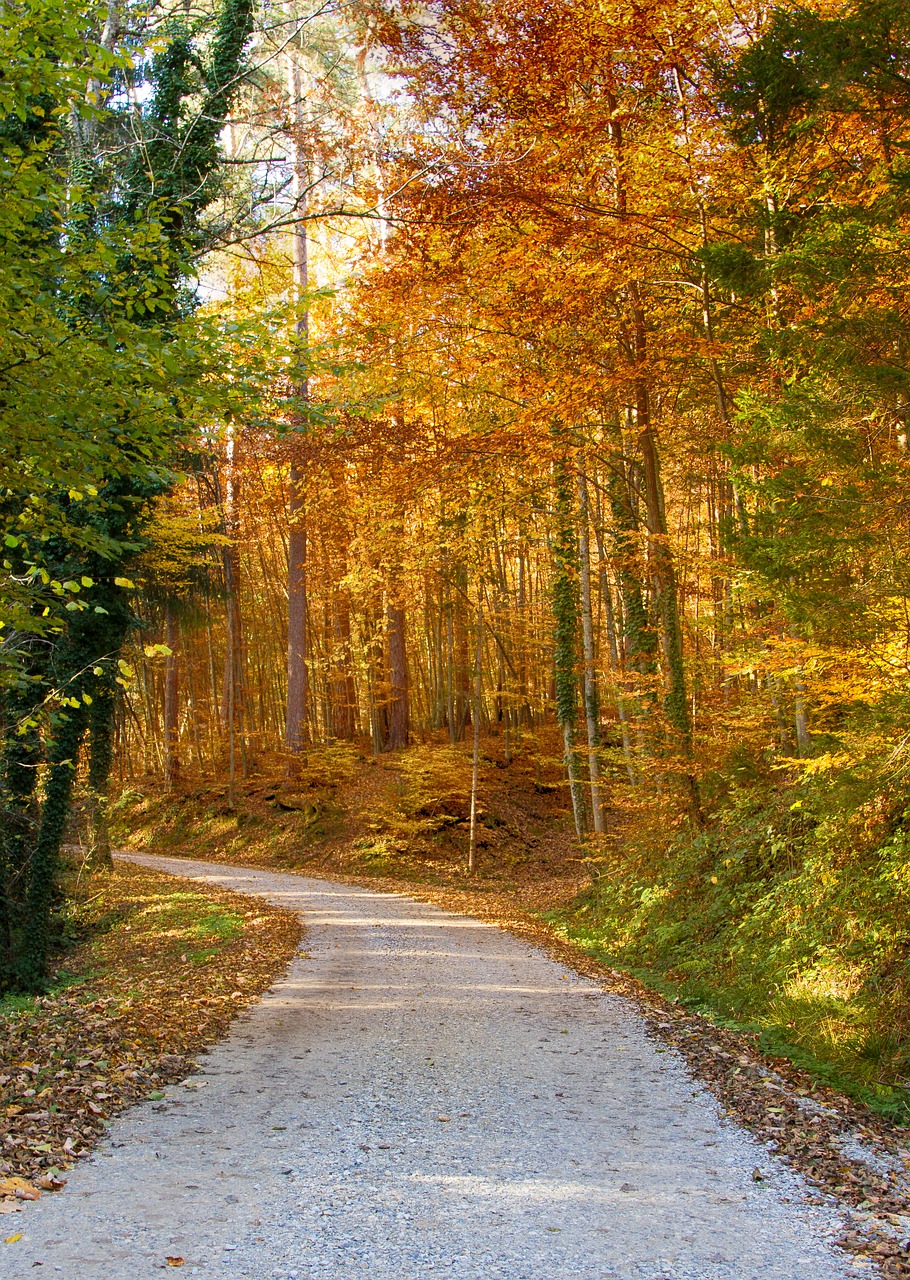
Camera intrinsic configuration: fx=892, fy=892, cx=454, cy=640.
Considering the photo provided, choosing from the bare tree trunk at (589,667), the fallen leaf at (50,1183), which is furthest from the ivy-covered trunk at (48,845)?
the bare tree trunk at (589,667)

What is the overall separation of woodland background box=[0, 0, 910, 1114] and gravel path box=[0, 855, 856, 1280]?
4.82ft

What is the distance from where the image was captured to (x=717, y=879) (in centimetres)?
901

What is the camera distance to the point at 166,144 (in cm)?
986

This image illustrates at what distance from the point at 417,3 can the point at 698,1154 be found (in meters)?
10.4

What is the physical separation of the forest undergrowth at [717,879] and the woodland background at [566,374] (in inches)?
1.9

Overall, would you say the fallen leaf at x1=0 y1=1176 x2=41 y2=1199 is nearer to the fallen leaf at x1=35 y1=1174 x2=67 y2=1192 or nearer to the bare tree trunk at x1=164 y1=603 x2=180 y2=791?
the fallen leaf at x1=35 y1=1174 x2=67 y2=1192

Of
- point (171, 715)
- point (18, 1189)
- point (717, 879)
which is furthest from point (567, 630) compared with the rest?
point (171, 715)

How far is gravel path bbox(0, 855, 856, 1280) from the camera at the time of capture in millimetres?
3373

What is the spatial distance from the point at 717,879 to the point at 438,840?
10705 millimetres

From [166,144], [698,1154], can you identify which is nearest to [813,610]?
[698,1154]

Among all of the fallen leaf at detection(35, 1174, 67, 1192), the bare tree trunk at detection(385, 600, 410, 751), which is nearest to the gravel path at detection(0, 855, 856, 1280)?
the fallen leaf at detection(35, 1174, 67, 1192)

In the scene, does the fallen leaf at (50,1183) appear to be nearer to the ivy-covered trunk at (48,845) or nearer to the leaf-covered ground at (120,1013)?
the leaf-covered ground at (120,1013)

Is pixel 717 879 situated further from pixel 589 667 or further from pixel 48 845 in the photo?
pixel 48 845

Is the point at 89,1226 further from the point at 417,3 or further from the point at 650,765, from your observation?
the point at 417,3
